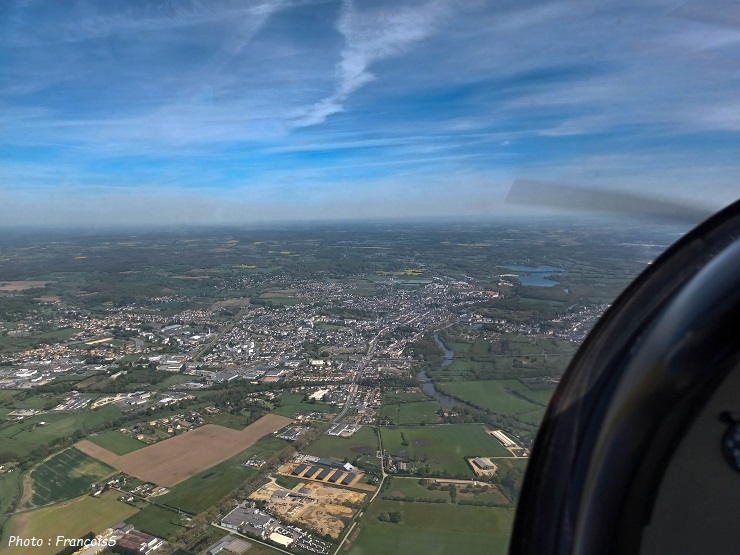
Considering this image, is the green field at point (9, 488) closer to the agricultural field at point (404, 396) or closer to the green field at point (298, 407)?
the green field at point (298, 407)

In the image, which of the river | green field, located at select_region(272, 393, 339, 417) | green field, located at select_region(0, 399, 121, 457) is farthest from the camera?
green field, located at select_region(272, 393, 339, 417)

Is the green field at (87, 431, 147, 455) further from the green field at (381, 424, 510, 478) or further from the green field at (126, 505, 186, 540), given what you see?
the green field at (381, 424, 510, 478)

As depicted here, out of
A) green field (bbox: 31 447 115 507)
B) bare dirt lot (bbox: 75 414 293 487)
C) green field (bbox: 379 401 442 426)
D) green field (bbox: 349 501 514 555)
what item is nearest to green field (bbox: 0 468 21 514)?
green field (bbox: 31 447 115 507)

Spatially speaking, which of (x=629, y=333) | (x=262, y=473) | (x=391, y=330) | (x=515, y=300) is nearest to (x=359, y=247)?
(x=391, y=330)

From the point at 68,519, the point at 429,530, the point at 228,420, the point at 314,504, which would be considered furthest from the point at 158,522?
the point at 228,420

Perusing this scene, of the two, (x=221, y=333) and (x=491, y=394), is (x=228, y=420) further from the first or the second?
(x=221, y=333)

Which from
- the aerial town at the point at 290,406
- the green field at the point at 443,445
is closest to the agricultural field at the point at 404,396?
the aerial town at the point at 290,406
